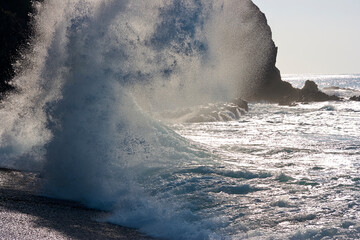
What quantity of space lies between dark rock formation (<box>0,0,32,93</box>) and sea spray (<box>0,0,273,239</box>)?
1721 cm

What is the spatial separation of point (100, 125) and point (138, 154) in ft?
2.90

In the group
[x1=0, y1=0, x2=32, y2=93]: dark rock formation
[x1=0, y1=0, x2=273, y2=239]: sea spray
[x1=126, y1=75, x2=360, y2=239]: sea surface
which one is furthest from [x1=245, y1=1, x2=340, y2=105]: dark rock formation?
[x1=126, y1=75, x2=360, y2=239]: sea surface

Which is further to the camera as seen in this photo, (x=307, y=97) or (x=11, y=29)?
(x=307, y=97)

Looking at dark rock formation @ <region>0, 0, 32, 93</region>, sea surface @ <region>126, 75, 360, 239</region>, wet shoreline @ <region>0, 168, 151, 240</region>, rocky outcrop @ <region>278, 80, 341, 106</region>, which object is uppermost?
dark rock formation @ <region>0, 0, 32, 93</region>

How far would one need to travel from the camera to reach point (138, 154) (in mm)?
8891

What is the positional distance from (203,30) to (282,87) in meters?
29.5

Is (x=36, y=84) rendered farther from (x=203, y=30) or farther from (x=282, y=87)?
(x=282, y=87)

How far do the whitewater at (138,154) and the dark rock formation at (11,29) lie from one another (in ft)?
54.9

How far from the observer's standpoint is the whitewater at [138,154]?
6070 mm

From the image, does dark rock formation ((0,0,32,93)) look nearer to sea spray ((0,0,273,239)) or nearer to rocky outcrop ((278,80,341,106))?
sea spray ((0,0,273,239))

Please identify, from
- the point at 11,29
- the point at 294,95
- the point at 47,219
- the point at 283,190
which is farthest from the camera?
the point at 294,95

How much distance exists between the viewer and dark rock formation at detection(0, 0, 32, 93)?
2892cm

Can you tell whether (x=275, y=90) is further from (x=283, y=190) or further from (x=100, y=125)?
(x=283, y=190)

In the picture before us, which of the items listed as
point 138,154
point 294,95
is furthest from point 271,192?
point 294,95
